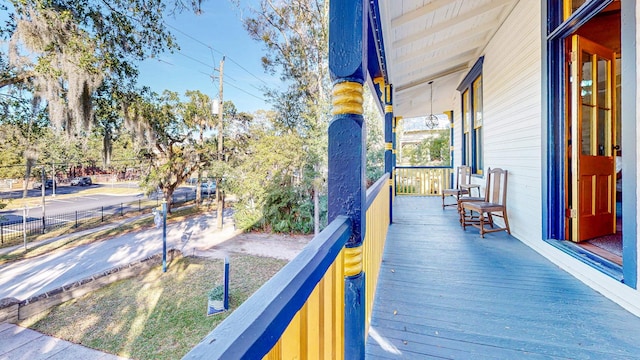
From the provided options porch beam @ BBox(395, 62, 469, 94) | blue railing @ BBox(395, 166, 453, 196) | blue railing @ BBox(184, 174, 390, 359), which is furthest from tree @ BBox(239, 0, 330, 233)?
blue railing @ BBox(184, 174, 390, 359)

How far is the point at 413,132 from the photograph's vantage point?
56.5ft

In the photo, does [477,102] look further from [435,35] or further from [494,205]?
[494,205]

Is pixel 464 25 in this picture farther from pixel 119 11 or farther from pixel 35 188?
pixel 35 188

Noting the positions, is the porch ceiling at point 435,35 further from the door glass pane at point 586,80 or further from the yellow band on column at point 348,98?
the yellow band on column at point 348,98

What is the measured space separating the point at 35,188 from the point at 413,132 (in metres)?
30.6

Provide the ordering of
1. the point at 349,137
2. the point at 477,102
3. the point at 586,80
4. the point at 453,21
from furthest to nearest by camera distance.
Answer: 1. the point at 477,102
2. the point at 453,21
3. the point at 586,80
4. the point at 349,137

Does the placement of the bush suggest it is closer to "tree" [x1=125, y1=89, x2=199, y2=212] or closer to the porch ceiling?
the porch ceiling

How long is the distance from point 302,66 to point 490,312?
1019 centimetres

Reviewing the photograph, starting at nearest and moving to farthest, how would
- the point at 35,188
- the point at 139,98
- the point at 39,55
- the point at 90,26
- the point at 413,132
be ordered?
1. the point at 39,55
2. the point at 90,26
3. the point at 139,98
4. the point at 413,132
5. the point at 35,188

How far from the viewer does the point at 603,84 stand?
8.54 ft

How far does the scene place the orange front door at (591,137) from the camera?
245 cm

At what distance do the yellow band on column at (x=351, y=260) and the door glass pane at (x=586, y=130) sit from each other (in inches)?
108

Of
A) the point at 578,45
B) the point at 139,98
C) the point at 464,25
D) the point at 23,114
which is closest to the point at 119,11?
the point at 139,98

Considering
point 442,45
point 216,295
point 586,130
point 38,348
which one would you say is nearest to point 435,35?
point 442,45
